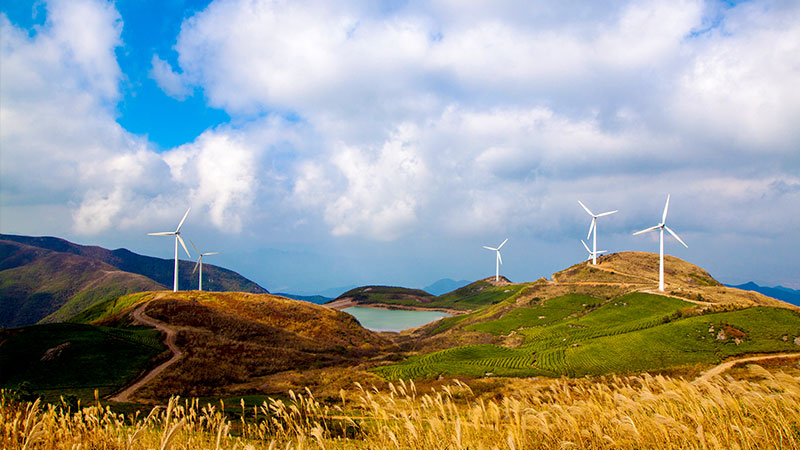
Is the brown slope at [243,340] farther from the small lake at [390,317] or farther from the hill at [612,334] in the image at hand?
the small lake at [390,317]

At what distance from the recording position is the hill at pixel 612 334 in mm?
46406

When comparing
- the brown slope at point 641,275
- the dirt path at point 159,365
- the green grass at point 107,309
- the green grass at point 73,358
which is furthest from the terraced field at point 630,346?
the green grass at point 107,309

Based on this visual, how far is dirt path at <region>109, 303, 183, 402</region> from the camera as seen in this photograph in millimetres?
36300

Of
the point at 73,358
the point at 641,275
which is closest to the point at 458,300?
the point at 641,275

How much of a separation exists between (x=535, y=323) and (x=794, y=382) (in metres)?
84.8

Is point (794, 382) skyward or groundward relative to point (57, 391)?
skyward

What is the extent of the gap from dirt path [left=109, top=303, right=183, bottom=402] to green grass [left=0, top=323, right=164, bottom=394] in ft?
4.15

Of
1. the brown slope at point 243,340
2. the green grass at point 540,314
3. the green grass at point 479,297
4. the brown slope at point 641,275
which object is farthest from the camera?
the green grass at point 479,297

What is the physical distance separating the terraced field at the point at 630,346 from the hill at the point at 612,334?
0.10m

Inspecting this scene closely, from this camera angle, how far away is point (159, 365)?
46.3 meters

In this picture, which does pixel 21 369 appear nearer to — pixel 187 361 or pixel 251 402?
pixel 187 361

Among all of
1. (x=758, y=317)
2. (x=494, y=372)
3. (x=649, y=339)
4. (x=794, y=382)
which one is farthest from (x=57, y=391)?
(x=758, y=317)

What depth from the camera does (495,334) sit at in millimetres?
84562

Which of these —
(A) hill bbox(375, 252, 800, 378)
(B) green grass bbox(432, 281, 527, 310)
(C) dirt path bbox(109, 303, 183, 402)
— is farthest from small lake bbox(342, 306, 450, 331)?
(C) dirt path bbox(109, 303, 183, 402)
